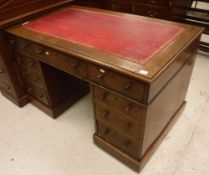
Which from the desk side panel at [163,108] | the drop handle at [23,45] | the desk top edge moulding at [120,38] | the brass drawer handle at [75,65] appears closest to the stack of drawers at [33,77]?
the drop handle at [23,45]

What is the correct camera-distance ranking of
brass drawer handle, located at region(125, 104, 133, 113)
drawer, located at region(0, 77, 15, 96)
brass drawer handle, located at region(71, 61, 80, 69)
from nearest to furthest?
brass drawer handle, located at region(125, 104, 133, 113), brass drawer handle, located at region(71, 61, 80, 69), drawer, located at region(0, 77, 15, 96)

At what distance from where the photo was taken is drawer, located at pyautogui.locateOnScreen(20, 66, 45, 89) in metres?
1.74

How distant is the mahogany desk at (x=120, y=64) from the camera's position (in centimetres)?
110

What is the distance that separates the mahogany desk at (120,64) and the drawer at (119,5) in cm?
133

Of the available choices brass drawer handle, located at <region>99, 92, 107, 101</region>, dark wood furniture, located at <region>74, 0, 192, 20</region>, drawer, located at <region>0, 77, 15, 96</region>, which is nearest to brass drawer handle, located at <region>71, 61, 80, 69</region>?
brass drawer handle, located at <region>99, 92, 107, 101</region>

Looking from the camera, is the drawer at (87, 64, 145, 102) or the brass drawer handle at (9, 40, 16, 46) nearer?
the drawer at (87, 64, 145, 102)

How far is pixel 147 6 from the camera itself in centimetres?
278

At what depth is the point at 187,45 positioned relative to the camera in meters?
1.24

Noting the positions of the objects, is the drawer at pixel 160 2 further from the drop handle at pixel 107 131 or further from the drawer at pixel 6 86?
the drawer at pixel 6 86

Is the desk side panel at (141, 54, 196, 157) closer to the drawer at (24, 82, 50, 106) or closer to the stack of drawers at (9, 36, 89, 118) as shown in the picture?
the stack of drawers at (9, 36, 89, 118)

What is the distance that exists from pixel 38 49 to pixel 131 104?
80 centimetres

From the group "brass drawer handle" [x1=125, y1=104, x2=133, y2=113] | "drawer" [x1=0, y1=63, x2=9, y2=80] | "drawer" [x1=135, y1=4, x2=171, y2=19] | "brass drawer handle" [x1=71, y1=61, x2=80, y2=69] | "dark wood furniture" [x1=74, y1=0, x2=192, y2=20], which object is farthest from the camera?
"drawer" [x1=135, y1=4, x2=171, y2=19]

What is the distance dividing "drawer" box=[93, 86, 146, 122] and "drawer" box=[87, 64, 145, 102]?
60 mm

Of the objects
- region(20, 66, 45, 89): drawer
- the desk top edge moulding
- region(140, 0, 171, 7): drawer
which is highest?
the desk top edge moulding
